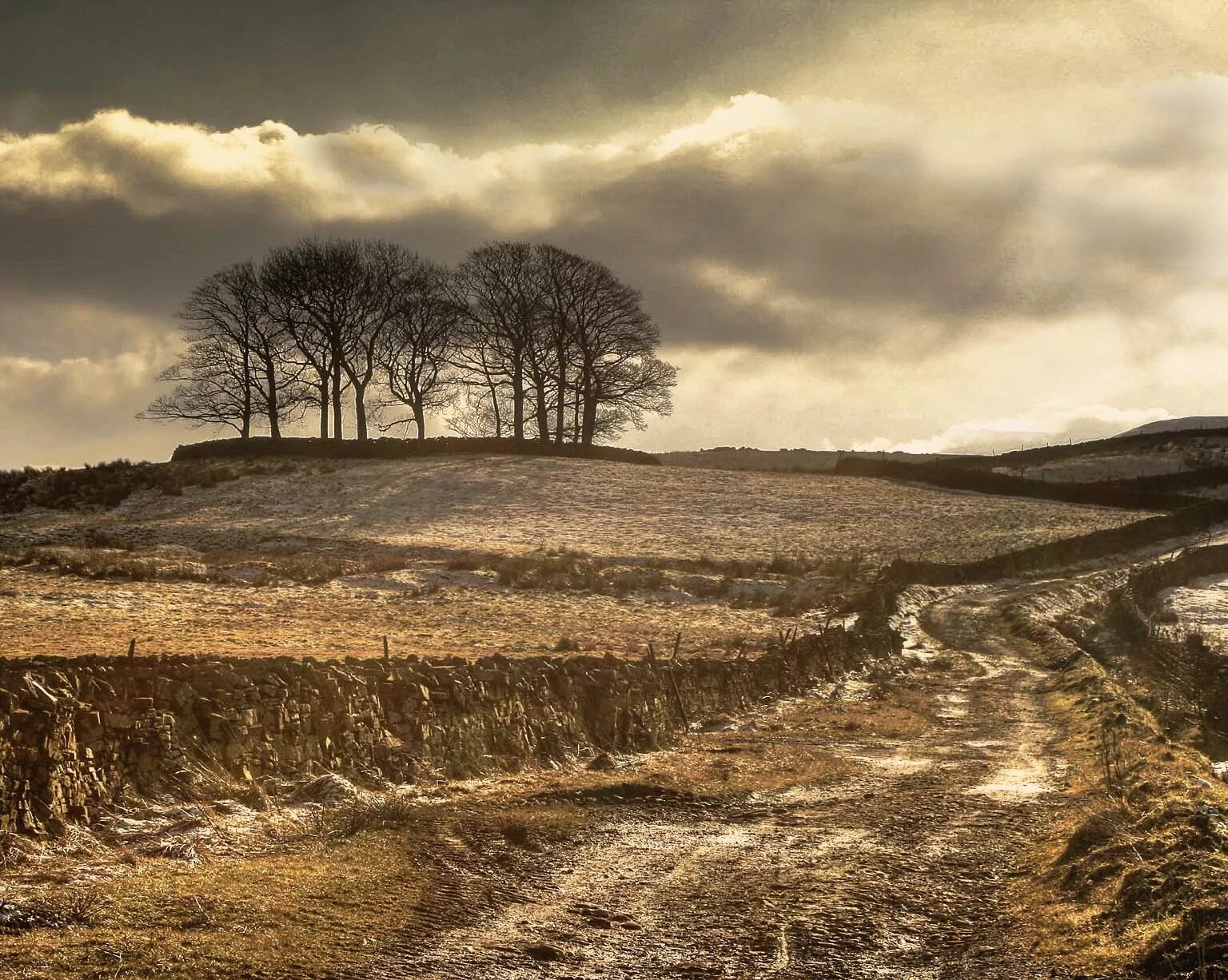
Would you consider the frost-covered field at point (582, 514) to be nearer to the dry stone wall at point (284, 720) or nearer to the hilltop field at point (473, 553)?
the hilltop field at point (473, 553)

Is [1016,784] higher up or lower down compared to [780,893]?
lower down

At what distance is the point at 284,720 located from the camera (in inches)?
551

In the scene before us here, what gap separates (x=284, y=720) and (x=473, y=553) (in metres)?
29.9

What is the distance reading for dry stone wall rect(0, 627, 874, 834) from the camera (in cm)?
1144

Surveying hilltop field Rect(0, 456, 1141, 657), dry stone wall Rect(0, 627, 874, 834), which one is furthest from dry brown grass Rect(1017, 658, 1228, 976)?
hilltop field Rect(0, 456, 1141, 657)

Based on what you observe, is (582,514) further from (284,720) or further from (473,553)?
(284,720)

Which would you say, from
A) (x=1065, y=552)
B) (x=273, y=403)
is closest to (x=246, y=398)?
(x=273, y=403)

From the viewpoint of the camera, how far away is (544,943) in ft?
30.8

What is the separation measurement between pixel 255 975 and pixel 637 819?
636cm

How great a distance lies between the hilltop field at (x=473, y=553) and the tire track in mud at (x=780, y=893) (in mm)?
9391

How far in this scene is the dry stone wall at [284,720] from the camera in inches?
450

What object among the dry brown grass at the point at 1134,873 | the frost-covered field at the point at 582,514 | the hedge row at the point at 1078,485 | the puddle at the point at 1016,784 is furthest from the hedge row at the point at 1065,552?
the dry brown grass at the point at 1134,873

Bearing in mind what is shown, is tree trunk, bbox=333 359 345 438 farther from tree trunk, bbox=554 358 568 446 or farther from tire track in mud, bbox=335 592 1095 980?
tire track in mud, bbox=335 592 1095 980

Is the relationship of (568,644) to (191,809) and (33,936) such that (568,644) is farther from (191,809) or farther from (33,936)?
(33,936)
